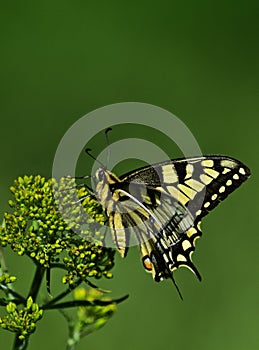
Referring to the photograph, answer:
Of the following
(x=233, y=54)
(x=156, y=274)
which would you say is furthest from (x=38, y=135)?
(x=156, y=274)

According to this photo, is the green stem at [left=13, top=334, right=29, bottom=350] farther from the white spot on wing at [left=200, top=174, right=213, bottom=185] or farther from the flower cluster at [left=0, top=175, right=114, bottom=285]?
the white spot on wing at [left=200, top=174, right=213, bottom=185]

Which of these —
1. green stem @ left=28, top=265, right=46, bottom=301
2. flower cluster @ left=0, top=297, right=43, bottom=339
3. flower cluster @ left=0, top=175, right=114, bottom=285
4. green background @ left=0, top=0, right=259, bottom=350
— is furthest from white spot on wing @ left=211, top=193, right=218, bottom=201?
green background @ left=0, top=0, right=259, bottom=350

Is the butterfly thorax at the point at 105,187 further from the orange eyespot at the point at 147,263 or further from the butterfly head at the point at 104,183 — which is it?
the orange eyespot at the point at 147,263

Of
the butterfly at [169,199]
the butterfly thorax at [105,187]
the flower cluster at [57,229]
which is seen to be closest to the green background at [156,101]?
the butterfly at [169,199]

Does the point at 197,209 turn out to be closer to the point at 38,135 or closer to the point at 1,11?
the point at 38,135

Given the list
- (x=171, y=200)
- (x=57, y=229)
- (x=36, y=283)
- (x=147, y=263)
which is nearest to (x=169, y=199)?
(x=171, y=200)
